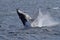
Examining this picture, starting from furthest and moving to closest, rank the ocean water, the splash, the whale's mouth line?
the splash → the whale's mouth line → the ocean water

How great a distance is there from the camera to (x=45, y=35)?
20031 millimetres

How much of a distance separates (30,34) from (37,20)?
2.65 meters

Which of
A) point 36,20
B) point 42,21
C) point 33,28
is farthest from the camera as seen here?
point 42,21

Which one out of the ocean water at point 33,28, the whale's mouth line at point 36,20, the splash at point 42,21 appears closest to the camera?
the ocean water at point 33,28

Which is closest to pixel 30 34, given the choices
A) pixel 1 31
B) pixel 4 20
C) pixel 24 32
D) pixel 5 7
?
pixel 24 32

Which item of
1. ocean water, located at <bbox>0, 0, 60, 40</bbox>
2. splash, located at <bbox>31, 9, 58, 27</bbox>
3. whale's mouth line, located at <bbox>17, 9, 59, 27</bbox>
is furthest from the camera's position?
splash, located at <bbox>31, 9, 58, 27</bbox>

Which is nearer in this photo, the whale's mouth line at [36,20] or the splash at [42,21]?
the whale's mouth line at [36,20]

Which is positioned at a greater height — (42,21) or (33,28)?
(33,28)

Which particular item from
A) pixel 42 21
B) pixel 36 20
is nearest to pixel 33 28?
pixel 36 20

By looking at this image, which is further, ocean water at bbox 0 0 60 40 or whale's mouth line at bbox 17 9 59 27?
whale's mouth line at bbox 17 9 59 27

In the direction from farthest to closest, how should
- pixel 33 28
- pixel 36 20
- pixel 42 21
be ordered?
1. pixel 42 21
2. pixel 36 20
3. pixel 33 28

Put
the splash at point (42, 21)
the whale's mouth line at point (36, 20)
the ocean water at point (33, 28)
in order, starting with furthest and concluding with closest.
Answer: the splash at point (42, 21) → the whale's mouth line at point (36, 20) → the ocean water at point (33, 28)

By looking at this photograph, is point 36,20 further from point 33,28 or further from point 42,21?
point 33,28

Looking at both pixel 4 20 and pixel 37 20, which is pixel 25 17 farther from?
pixel 4 20
